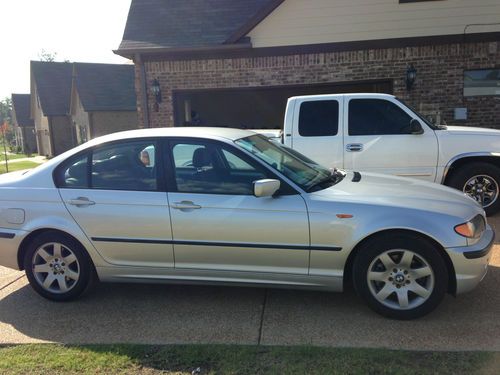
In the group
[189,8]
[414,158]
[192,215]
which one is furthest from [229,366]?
[189,8]

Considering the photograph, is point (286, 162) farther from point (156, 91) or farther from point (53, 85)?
point (53, 85)

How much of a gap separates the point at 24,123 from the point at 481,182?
47.3 metres

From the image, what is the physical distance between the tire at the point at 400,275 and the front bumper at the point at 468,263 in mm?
95

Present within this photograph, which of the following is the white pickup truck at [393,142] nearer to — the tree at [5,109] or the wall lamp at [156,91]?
the wall lamp at [156,91]

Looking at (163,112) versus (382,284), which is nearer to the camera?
(382,284)

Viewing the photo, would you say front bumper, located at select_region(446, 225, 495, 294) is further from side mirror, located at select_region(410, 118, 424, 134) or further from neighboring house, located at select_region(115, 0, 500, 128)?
neighboring house, located at select_region(115, 0, 500, 128)

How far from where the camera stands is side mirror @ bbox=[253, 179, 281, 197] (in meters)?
3.76

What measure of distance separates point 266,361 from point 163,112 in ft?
30.2

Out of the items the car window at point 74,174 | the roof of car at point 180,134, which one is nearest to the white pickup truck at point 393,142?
the roof of car at point 180,134

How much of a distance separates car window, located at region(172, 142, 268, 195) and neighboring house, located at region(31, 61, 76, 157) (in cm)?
3240

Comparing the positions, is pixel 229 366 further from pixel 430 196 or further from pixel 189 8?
pixel 189 8

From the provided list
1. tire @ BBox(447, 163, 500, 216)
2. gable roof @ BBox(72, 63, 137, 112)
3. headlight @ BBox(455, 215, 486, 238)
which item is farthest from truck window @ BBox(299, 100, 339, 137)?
gable roof @ BBox(72, 63, 137, 112)

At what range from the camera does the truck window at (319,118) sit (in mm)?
7062

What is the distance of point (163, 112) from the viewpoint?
11.7 m
